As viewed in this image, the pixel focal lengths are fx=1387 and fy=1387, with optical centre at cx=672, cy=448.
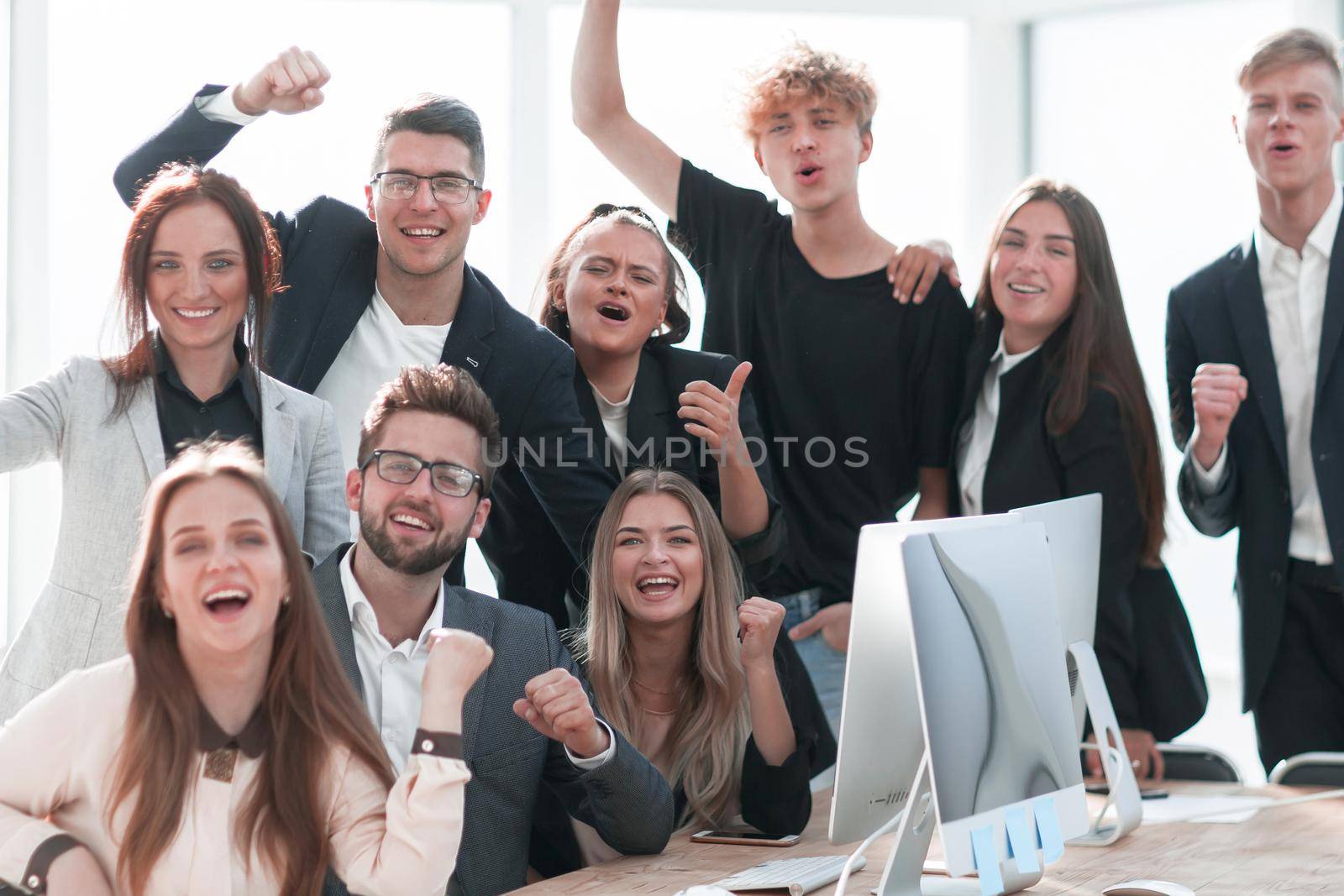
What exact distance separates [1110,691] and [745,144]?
1.51 m

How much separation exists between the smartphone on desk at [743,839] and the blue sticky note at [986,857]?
524mm

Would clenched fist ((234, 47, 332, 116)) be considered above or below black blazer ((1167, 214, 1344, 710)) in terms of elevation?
above

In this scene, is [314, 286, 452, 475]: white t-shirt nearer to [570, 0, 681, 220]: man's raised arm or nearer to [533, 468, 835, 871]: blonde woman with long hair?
[533, 468, 835, 871]: blonde woman with long hair

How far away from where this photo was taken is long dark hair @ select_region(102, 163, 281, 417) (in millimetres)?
2289

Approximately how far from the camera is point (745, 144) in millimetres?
3340

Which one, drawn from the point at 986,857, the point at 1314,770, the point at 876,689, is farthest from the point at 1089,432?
the point at 986,857

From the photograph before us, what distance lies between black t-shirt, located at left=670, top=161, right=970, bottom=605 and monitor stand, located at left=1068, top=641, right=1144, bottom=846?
2.55 ft

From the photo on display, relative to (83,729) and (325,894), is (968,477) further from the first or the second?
(83,729)

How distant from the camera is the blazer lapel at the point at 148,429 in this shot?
2230 mm

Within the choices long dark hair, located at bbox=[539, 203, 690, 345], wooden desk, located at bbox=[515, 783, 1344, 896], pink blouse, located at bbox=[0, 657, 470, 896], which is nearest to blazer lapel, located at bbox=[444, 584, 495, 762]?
wooden desk, located at bbox=[515, 783, 1344, 896]

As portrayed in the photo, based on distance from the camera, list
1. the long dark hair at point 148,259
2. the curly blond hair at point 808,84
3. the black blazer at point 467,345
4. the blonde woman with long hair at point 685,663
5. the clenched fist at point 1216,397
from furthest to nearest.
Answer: the curly blond hair at point 808,84 < the clenched fist at point 1216,397 < the black blazer at point 467,345 < the blonde woman with long hair at point 685,663 < the long dark hair at point 148,259

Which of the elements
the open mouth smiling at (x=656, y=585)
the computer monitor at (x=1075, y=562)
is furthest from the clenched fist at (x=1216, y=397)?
the open mouth smiling at (x=656, y=585)

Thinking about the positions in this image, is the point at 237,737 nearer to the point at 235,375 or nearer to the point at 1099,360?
the point at 235,375

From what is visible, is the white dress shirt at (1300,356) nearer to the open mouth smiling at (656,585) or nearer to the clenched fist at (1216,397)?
the clenched fist at (1216,397)
